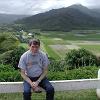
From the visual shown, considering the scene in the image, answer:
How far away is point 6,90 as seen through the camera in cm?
580

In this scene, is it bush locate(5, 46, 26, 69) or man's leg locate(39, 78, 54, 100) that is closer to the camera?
man's leg locate(39, 78, 54, 100)

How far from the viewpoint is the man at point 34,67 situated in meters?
5.68

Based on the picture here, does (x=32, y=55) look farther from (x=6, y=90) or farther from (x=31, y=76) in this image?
(x=6, y=90)

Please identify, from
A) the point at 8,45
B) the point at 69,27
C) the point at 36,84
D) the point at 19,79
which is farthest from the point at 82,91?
the point at 69,27

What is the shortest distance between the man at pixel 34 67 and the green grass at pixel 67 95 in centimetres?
54

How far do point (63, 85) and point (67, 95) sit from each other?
1.62 feet

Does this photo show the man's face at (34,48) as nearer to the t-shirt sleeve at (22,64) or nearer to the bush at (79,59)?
the t-shirt sleeve at (22,64)

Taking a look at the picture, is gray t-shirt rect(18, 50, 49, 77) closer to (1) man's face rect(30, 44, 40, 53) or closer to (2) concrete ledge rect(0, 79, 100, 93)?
(1) man's face rect(30, 44, 40, 53)

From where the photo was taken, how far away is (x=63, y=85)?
5992mm

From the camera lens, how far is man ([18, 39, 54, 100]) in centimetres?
568

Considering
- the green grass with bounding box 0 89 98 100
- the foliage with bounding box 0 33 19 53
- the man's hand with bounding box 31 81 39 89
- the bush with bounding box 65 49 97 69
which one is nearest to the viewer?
the man's hand with bounding box 31 81 39 89

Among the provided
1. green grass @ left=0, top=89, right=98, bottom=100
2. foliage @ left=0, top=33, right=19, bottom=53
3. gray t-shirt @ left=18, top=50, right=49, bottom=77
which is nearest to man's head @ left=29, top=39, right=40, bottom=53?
gray t-shirt @ left=18, top=50, right=49, bottom=77

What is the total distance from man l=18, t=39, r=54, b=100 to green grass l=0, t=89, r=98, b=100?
0.54 metres

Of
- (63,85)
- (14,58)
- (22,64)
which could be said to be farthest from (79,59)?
(22,64)
